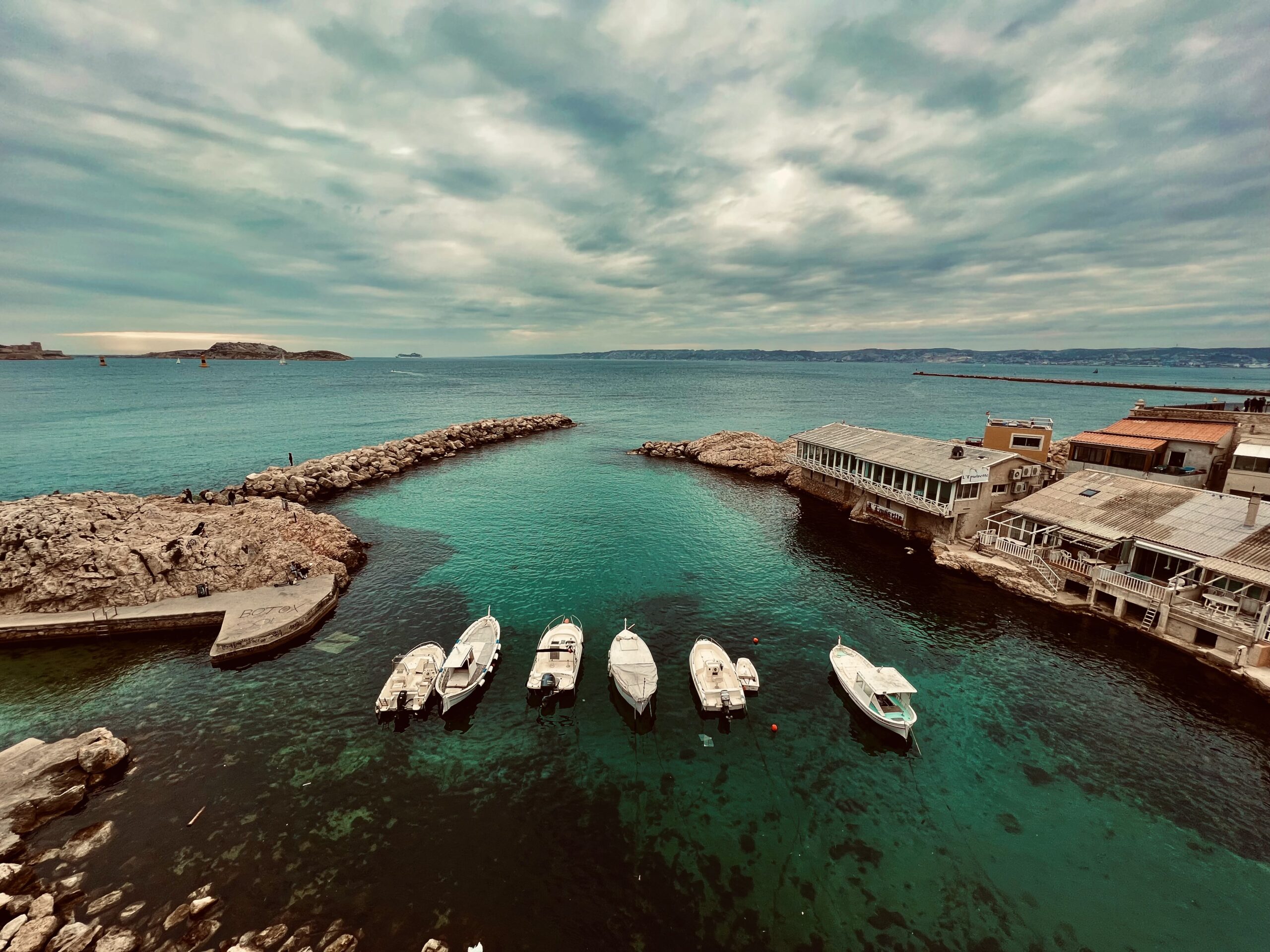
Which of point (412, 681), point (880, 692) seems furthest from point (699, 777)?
point (412, 681)

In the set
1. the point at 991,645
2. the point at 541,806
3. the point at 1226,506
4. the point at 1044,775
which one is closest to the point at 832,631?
the point at 991,645

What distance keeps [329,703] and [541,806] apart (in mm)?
13455

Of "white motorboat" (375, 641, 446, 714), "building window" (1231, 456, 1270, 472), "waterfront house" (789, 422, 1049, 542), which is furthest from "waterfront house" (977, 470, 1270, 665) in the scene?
"white motorboat" (375, 641, 446, 714)

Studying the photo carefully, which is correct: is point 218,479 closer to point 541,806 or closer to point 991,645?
point 541,806

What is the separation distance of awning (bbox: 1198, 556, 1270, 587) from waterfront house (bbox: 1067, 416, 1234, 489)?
806 inches

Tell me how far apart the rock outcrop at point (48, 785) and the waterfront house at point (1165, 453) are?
73.0 meters

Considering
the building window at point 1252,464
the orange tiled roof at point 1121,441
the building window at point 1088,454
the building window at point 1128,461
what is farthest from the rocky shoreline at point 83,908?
the building window at point 1088,454

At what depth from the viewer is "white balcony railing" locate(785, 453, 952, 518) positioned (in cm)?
4341

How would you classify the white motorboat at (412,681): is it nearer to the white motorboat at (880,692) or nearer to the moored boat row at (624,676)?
the moored boat row at (624,676)

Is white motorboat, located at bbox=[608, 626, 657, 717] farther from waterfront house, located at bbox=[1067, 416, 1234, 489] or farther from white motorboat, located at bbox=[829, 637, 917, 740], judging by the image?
waterfront house, located at bbox=[1067, 416, 1234, 489]

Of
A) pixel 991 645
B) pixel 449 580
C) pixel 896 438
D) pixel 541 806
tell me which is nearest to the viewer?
pixel 541 806

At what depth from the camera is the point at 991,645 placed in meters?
31.6

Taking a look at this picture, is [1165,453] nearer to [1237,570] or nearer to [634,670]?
[1237,570]

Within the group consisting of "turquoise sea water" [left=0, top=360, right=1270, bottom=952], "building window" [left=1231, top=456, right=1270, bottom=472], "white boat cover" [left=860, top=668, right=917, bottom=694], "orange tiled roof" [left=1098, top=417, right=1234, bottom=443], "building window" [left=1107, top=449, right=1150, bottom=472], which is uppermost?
"orange tiled roof" [left=1098, top=417, right=1234, bottom=443]
